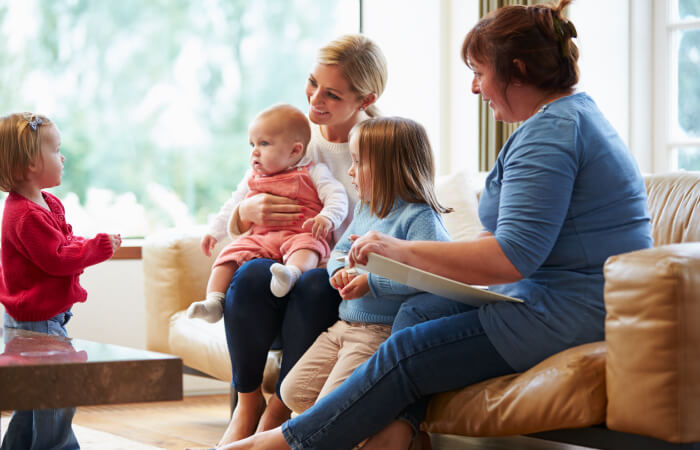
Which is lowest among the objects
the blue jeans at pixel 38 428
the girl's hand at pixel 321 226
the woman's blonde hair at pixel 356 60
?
the blue jeans at pixel 38 428

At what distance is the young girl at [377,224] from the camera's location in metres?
1.80

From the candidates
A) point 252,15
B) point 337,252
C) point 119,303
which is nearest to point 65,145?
point 119,303

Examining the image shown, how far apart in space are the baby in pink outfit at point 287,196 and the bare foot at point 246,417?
0.71 ft

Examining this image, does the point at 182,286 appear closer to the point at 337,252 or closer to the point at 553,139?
the point at 337,252

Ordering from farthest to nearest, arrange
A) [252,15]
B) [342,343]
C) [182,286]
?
[252,15] < [182,286] < [342,343]

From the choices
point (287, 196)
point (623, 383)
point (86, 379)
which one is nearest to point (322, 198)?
point (287, 196)

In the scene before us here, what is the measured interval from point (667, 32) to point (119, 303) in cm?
250

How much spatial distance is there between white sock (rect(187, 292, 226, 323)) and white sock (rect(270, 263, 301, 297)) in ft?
0.62

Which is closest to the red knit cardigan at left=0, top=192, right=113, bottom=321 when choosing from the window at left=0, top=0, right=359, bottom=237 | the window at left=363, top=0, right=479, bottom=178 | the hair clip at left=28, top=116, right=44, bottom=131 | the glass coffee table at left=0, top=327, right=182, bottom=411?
the hair clip at left=28, top=116, right=44, bottom=131

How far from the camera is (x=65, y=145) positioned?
3637 millimetres

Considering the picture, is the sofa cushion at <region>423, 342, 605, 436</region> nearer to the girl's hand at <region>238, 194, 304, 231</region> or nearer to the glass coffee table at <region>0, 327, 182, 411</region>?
the glass coffee table at <region>0, 327, 182, 411</region>

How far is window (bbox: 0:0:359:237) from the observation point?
356cm

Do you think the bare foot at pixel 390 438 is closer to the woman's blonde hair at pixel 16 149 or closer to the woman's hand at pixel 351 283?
the woman's hand at pixel 351 283

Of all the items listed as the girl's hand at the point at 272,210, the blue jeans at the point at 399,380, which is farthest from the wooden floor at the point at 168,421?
the blue jeans at the point at 399,380
